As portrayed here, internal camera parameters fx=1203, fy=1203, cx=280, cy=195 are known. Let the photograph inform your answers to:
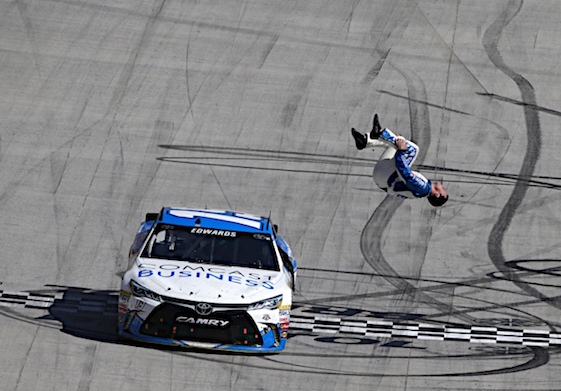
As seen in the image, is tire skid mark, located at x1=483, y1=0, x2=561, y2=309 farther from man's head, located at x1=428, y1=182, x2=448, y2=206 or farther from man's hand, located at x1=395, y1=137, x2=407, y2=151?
man's hand, located at x1=395, y1=137, x2=407, y2=151

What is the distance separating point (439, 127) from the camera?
19.6m

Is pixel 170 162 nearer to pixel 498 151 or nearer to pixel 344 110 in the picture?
pixel 344 110

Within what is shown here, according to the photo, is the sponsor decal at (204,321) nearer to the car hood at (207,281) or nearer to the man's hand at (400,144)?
the car hood at (207,281)

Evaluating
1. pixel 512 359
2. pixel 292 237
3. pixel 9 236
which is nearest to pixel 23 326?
pixel 9 236

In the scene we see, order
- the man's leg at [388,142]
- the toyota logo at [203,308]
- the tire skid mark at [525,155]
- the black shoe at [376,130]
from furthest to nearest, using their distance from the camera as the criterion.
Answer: the tire skid mark at [525,155]
the man's leg at [388,142]
the black shoe at [376,130]
the toyota logo at [203,308]

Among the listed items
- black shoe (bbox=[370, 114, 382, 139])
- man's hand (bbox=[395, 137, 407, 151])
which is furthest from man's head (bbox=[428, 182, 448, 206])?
black shoe (bbox=[370, 114, 382, 139])

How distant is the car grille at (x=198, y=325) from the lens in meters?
13.2

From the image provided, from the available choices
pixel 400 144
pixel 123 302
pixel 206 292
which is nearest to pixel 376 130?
pixel 400 144

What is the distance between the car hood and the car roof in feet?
2.70

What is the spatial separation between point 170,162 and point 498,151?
5.24 m

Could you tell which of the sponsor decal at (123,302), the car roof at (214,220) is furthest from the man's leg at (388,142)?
the sponsor decal at (123,302)

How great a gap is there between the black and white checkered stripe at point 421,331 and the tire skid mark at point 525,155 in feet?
3.19

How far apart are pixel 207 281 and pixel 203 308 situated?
43 cm

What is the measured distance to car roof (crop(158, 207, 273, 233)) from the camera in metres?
14.7
